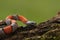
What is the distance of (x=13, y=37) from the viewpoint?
4703 millimetres

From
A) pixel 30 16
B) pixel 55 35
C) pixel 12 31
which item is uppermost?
pixel 30 16

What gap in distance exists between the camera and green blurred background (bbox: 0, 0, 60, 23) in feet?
33.5

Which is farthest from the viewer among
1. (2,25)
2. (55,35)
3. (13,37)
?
(2,25)

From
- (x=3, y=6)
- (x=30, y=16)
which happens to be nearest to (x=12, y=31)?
(x=30, y=16)

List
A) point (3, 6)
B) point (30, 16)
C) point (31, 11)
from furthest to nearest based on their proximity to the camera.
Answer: point (3, 6) < point (31, 11) < point (30, 16)

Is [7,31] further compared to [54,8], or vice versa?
[54,8]

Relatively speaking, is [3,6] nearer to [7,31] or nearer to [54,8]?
[54,8]

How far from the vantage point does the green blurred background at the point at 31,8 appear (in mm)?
10211

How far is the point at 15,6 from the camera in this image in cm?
1137

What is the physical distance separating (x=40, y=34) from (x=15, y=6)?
698 cm

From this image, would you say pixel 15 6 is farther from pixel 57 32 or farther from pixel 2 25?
pixel 57 32

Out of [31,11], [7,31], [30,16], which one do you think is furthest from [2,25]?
[31,11]

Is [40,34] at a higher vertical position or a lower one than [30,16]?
lower

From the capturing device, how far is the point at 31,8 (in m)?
11.1
